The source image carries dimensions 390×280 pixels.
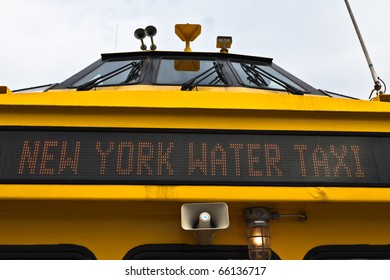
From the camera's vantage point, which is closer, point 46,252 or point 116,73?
point 46,252

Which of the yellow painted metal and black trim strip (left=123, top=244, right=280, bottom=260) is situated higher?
the yellow painted metal

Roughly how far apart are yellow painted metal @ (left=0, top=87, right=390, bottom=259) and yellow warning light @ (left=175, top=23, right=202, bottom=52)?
116 inches

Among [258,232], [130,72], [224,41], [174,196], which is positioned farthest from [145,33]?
[258,232]

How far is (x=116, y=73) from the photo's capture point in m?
4.31

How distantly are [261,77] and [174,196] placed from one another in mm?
2592

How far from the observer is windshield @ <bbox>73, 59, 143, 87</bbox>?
4082 mm

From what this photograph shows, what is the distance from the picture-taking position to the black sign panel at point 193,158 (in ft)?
7.84

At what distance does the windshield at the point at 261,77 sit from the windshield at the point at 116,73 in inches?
44.8

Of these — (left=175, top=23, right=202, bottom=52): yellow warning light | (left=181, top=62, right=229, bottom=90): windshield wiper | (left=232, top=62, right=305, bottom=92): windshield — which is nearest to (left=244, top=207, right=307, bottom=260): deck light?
(left=181, top=62, right=229, bottom=90): windshield wiper

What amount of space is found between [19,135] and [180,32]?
3418 mm

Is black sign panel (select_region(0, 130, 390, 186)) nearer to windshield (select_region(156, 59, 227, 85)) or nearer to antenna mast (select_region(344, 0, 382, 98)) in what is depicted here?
windshield (select_region(156, 59, 227, 85))

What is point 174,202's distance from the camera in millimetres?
2322

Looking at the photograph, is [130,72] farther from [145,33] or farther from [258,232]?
[258,232]
